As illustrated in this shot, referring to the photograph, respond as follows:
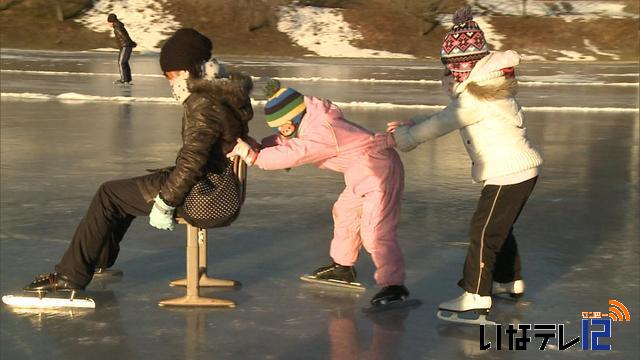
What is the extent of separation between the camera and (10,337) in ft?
17.4

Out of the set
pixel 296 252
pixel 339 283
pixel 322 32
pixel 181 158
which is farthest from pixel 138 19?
pixel 181 158

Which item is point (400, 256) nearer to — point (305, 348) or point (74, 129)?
point (305, 348)

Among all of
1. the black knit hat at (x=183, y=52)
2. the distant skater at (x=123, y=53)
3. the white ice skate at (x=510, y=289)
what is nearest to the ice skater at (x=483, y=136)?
the white ice skate at (x=510, y=289)

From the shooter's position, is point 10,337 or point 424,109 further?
point 424,109

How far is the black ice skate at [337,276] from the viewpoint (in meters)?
6.46

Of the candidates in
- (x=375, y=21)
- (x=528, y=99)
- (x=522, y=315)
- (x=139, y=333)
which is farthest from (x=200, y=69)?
(x=375, y=21)

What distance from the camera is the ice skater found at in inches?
222

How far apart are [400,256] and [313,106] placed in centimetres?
98

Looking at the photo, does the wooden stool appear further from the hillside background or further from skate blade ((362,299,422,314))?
the hillside background

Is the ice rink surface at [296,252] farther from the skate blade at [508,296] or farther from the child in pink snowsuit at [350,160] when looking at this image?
the child in pink snowsuit at [350,160]

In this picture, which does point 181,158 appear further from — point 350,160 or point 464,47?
point 464,47

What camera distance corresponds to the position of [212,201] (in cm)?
581

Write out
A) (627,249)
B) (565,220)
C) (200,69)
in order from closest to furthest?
(200,69) → (627,249) → (565,220)

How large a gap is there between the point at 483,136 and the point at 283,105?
→ 1.09m
